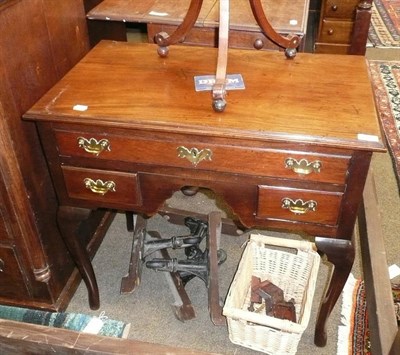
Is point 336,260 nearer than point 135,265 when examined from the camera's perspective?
Yes

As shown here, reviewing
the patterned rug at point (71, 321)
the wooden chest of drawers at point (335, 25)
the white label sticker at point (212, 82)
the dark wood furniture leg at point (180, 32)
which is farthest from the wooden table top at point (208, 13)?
the wooden chest of drawers at point (335, 25)

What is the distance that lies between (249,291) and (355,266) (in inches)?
19.7

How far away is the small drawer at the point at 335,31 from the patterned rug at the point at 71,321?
9.24ft

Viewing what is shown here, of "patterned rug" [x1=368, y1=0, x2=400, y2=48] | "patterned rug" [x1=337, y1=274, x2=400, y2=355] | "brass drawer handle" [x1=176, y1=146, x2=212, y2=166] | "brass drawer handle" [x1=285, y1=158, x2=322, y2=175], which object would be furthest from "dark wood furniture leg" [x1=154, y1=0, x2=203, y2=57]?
"patterned rug" [x1=368, y1=0, x2=400, y2=48]

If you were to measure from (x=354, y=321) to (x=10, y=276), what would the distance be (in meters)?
1.26

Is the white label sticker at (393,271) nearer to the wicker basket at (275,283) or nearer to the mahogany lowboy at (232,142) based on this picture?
the wicker basket at (275,283)

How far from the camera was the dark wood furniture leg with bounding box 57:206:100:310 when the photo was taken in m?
1.49

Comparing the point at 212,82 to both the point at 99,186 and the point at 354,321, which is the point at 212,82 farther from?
the point at 354,321

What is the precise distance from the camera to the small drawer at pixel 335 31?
3570 millimetres

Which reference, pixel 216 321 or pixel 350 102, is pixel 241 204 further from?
pixel 216 321

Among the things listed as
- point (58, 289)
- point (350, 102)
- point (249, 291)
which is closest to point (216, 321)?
point (249, 291)

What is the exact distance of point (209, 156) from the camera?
1.25m

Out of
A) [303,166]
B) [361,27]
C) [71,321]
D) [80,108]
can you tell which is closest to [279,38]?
[361,27]

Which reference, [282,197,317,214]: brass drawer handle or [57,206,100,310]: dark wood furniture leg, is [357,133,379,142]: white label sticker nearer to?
[282,197,317,214]: brass drawer handle
